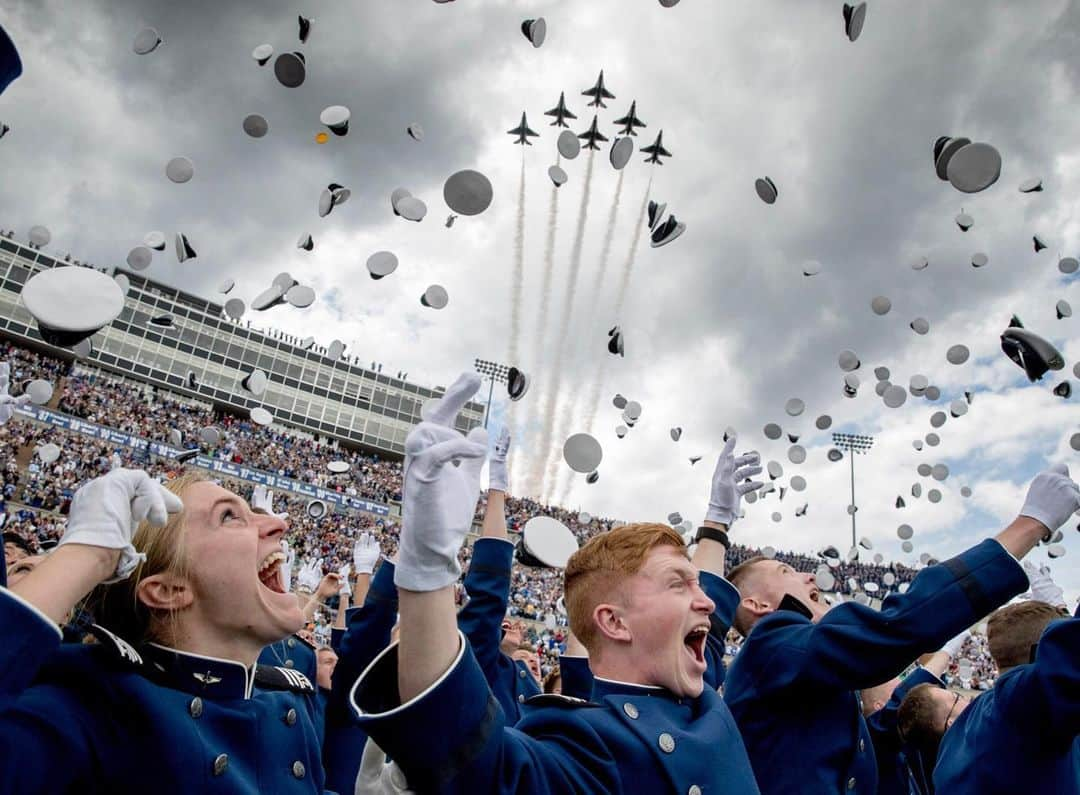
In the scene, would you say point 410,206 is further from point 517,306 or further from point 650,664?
point 517,306

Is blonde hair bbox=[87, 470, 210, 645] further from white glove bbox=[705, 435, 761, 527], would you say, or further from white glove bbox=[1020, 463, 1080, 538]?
white glove bbox=[1020, 463, 1080, 538]

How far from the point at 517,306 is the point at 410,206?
43.8m

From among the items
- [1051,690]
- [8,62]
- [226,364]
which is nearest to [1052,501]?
[1051,690]

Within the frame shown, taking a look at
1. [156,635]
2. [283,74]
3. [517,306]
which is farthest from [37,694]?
[517,306]

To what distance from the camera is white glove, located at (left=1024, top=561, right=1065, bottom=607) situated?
5801 millimetres

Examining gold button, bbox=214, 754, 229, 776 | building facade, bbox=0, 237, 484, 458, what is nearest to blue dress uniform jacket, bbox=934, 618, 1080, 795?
gold button, bbox=214, 754, 229, 776

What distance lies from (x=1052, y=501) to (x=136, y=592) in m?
3.68

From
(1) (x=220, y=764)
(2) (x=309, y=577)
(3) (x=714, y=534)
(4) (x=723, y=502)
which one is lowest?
(1) (x=220, y=764)

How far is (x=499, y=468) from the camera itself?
169 inches

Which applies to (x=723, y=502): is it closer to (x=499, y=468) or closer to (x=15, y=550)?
(x=499, y=468)

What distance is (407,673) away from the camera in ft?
5.03

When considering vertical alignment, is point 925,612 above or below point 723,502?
below

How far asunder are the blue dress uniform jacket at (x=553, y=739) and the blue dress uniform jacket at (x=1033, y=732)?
4.33 ft

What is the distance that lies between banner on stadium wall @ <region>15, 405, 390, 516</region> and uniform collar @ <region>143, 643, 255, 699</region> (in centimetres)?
3150
